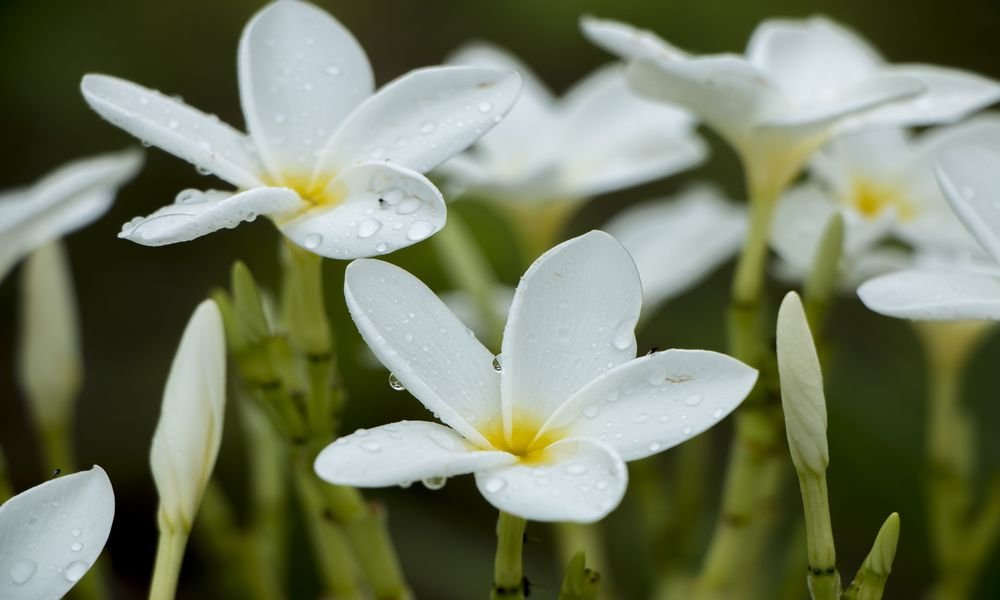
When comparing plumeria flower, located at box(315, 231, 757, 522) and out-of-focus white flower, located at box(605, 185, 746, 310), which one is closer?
plumeria flower, located at box(315, 231, 757, 522)

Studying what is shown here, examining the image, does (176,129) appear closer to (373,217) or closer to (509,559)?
(373,217)

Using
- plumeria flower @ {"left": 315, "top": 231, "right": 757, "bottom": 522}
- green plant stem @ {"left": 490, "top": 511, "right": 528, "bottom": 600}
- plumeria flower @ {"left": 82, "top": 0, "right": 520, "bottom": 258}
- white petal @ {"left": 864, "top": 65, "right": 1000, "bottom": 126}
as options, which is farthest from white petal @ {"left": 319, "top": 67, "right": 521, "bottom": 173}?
white petal @ {"left": 864, "top": 65, "right": 1000, "bottom": 126}

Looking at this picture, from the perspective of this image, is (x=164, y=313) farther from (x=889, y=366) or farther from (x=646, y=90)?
(x=646, y=90)

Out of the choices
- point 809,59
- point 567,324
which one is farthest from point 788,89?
point 567,324

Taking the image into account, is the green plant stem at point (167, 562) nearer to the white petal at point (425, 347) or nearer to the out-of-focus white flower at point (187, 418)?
the out-of-focus white flower at point (187, 418)

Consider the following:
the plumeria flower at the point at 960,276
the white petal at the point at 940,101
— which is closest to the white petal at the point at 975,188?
the plumeria flower at the point at 960,276

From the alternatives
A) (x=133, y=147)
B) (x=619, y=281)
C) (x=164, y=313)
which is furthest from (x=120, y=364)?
(x=619, y=281)

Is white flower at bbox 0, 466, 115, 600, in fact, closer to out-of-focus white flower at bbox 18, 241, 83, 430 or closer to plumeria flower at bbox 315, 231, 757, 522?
plumeria flower at bbox 315, 231, 757, 522
